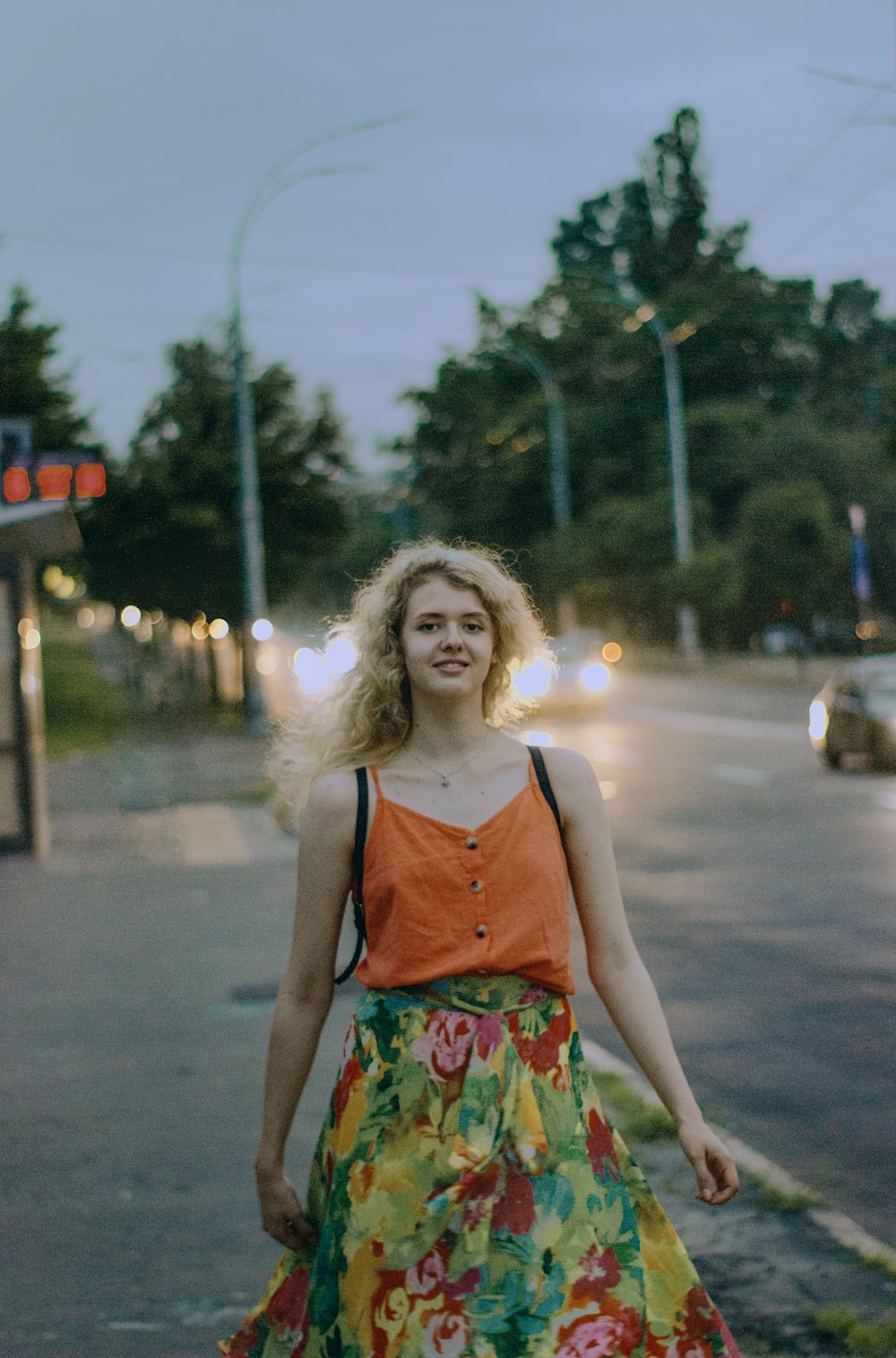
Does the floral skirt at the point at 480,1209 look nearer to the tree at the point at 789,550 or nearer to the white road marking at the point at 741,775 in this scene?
the white road marking at the point at 741,775

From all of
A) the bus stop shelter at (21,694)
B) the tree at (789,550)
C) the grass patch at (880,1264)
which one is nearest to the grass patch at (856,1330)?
the grass patch at (880,1264)

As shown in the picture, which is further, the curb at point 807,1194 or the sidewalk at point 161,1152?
the curb at point 807,1194

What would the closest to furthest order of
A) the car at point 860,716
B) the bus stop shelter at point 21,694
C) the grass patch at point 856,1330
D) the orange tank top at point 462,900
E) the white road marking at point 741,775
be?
the orange tank top at point 462,900 → the grass patch at point 856,1330 → the bus stop shelter at point 21,694 → the white road marking at point 741,775 → the car at point 860,716

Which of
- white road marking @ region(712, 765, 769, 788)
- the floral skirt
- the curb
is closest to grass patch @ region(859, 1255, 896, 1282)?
the curb

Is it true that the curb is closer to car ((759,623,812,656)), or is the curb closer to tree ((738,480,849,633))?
tree ((738,480,849,633))

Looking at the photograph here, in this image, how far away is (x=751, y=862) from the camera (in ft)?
42.5

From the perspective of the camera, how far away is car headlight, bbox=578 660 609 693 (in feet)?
103

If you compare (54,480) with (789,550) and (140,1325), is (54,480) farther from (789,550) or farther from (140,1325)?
(789,550)

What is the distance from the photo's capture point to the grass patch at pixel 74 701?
34594 millimetres

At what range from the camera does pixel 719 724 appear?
2923cm

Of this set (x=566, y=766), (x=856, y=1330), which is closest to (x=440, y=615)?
(x=566, y=766)

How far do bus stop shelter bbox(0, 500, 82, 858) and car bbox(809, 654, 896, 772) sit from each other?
9.03 m

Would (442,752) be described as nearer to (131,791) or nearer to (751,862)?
(751,862)

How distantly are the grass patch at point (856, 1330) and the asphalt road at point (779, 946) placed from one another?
0.81 m
